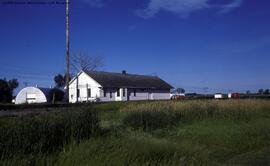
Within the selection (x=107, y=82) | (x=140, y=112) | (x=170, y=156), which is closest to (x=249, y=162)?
(x=170, y=156)

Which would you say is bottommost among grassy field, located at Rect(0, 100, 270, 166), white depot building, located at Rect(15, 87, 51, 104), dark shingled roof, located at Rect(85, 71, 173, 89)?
grassy field, located at Rect(0, 100, 270, 166)

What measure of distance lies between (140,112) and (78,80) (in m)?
46.8

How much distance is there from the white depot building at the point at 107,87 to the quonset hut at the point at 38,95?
246 centimetres

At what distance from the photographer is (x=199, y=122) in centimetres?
1831

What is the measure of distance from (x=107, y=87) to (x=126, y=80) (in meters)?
6.32

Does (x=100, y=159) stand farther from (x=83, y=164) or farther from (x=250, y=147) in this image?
(x=250, y=147)

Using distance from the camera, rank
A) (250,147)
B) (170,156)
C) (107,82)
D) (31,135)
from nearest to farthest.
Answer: (31,135) → (170,156) → (250,147) → (107,82)

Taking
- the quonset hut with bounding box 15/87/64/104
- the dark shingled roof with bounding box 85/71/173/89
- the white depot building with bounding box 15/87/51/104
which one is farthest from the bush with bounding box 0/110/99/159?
the white depot building with bounding box 15/87/51/104

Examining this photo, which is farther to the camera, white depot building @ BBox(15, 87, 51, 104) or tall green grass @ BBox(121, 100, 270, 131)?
white depot building @ BBox(15, 87, 51, 104)

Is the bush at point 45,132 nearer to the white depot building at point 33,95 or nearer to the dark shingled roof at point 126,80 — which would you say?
the dark shingled roof at point 126,80

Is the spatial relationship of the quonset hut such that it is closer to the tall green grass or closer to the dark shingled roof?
the dark shingled roof

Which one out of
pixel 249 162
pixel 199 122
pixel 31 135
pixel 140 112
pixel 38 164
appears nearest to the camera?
pixel 38 164

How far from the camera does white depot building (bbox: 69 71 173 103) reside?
59.8 metres

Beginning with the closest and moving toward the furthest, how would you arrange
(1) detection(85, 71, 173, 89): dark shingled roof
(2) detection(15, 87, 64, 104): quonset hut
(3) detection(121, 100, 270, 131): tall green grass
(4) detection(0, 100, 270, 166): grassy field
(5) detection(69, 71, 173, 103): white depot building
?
(4) detection(0, 100, 270, 166): grassy field
(3) detection(121, 100, 270, 131): tall green grass
(5) detection(69, 71, 173, 103): white depot building
(2) detection(15, 87, 64, 104): quonset hut
(1) detection(85, 71, 173, 89): dark shingled roof
